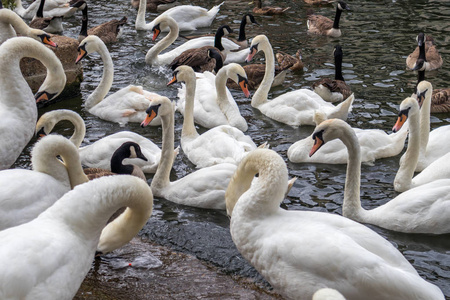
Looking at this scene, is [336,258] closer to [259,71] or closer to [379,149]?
[379,149]

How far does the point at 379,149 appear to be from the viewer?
317 inches

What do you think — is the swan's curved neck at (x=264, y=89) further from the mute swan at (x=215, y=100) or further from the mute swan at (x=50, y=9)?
the mute swan at (x=50, y=9)

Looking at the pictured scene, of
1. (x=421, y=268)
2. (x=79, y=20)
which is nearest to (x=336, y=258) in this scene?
(x=421, y=268)

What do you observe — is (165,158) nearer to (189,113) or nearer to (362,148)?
(189,113)

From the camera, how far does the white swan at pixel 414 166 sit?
7070mm

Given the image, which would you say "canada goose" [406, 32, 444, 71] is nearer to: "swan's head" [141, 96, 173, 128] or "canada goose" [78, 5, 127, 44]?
"swan's head" [141, 96, 173, 128]

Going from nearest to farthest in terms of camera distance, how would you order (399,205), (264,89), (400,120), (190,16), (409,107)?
(399,205) → (409,107) → (400,120) → (264,89) → (190,16)

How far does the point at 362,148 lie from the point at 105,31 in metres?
6.81

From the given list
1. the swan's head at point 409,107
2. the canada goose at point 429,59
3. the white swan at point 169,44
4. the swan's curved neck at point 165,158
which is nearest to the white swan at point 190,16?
the white swan at point 169,44

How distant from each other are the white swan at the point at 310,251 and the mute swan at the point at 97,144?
2.96 metres

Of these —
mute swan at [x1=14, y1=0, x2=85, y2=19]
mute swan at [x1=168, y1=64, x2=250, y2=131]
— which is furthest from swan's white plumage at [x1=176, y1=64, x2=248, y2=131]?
mute swan at [x1=14, y1=0, x2=85, y2=19]

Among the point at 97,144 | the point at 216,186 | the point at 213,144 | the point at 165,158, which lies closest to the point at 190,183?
the point at 216,186

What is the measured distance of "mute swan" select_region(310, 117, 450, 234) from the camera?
20.6 feet

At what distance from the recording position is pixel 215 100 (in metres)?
9.49
